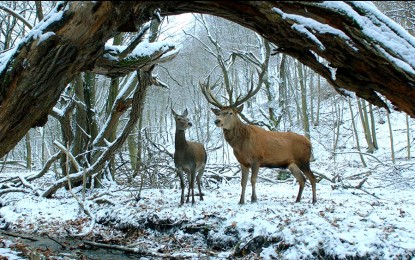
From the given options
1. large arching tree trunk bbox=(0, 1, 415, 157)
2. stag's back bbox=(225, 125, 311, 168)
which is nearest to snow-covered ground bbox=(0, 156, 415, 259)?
stag's back bbox=(225, 125, 311, 168)

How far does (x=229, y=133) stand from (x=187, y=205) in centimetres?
171

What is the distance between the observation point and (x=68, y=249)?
6.67 meters

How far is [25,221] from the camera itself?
28.3 ft

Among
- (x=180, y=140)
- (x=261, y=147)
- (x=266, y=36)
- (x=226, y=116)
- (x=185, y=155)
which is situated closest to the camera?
(x=266, y=36)

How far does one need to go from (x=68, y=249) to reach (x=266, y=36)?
16.6 ft

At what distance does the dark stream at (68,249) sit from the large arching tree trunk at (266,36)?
121 inches

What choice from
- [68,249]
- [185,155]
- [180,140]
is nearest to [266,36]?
[68,249]

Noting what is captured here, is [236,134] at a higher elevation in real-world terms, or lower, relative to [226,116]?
lower

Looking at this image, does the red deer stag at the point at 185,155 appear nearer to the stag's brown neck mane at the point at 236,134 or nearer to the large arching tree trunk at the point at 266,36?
the stag's brown neck mane at the point at 236,134

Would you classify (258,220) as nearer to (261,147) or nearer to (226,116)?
(261,147)

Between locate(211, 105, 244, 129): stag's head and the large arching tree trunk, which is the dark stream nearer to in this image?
the large arching tree trunk

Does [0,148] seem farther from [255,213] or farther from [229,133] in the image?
[229,133]

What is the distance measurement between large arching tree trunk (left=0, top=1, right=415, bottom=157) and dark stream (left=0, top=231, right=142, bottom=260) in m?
3.08

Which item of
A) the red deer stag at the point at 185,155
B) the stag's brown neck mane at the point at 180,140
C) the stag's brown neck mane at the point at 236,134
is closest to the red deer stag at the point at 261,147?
the stag's brown neck mane at the point at 236,134
